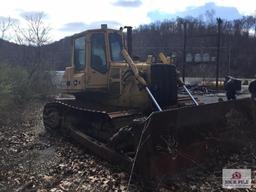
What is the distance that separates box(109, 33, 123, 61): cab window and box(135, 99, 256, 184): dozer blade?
3372mm

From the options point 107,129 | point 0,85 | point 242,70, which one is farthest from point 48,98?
point 242,70

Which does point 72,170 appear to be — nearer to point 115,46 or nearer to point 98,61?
point 98,61

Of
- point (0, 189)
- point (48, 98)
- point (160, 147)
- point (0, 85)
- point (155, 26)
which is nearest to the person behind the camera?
point (0, 189)

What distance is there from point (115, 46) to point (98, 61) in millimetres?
605

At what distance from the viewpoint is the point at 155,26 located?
86.2 meters

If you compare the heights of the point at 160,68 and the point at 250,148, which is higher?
the point at 160,68

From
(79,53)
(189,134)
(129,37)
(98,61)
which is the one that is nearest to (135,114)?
(189,134)

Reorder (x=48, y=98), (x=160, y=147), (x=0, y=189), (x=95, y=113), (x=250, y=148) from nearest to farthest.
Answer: (x=0, y=189) → (x=160, y=147) → (x=250, y=148) → (x=95, y=113) → (x=48, y=98)

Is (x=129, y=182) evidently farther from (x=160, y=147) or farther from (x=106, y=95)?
(x=106, y=95)

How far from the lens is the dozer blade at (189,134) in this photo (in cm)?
775

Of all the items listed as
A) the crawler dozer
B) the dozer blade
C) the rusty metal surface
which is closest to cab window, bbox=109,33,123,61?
the crawler dozer

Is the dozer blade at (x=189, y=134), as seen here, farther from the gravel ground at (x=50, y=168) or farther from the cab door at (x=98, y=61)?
the cab door at (x=98, y=61)

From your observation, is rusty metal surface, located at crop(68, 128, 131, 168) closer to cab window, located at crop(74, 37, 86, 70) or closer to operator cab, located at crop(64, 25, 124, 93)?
operator cab, located at crop(64, 25, 124, 93)

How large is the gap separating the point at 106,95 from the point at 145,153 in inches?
165
